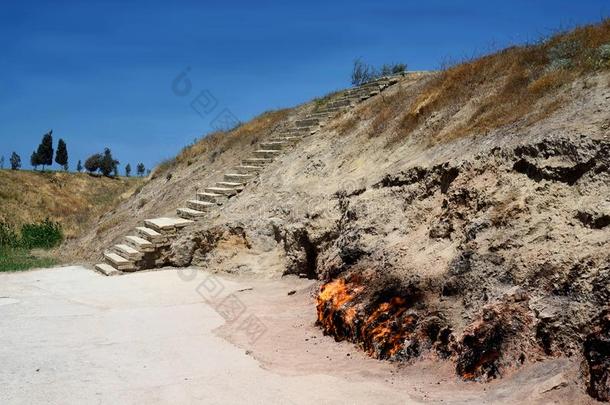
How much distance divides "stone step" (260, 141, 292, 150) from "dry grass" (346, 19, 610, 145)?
3775 millimetres

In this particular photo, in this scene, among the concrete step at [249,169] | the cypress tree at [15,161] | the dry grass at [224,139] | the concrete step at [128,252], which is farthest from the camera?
the cypress tree at [15,161]

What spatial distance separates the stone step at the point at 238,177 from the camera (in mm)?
16953

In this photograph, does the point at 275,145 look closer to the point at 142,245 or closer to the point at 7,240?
the point at 142,245

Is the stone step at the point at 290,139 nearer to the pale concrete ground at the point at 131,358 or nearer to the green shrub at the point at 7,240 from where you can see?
the pale concrete ground at the point at 131,358

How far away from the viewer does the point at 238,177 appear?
17.1 meters

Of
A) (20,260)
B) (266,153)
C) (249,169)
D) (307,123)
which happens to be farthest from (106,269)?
(307,123)

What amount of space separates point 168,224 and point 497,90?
8814mm

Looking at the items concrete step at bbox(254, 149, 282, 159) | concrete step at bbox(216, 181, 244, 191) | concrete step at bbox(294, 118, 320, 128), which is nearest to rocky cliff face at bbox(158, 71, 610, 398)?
concrete step at bbox(216, 181, 244, 191)

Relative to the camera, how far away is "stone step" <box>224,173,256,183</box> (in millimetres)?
16953

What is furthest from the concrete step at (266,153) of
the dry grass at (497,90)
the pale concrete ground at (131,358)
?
the pale concrete ground at (131,358)

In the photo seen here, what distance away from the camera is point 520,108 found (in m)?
10.2

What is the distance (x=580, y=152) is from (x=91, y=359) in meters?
7.14

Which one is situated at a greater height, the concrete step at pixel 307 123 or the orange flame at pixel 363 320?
the concrete step at pixel 307 123

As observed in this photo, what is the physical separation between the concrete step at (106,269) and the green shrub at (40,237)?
6898 millimetres
